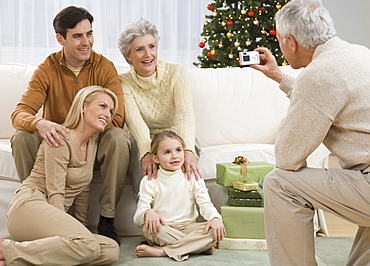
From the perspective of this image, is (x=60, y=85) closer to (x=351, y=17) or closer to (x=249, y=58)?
(x=249, y=58)

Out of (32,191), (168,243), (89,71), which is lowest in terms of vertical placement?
(168,243)

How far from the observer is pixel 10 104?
3479 mm

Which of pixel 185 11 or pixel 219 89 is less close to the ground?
pixel 185 11

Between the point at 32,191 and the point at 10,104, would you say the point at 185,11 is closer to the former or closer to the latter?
the point at 10,104

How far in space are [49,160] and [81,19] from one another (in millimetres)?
810

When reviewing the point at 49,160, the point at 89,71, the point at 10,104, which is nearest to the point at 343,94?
the point at 49,160

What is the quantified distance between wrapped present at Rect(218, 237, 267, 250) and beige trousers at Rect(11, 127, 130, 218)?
21.9 inches

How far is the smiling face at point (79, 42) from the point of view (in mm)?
2963

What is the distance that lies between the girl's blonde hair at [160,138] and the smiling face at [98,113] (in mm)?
245

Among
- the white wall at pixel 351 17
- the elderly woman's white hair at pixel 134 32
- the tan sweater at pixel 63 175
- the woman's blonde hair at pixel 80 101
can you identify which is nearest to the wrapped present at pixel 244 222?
the tan sweater at pixel 63 175

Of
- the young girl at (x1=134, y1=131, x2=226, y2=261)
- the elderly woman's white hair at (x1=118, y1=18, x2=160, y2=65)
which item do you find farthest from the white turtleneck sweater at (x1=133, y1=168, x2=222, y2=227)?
the elderly woman's white hair at (x1=118, y1=18, x2=160, y2=65)

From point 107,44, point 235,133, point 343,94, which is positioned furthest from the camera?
point 107,44

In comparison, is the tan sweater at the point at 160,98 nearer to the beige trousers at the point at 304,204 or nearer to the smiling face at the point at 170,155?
the smiling face at the point at 170,155

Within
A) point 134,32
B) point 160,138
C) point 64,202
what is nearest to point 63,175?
point 64,202
